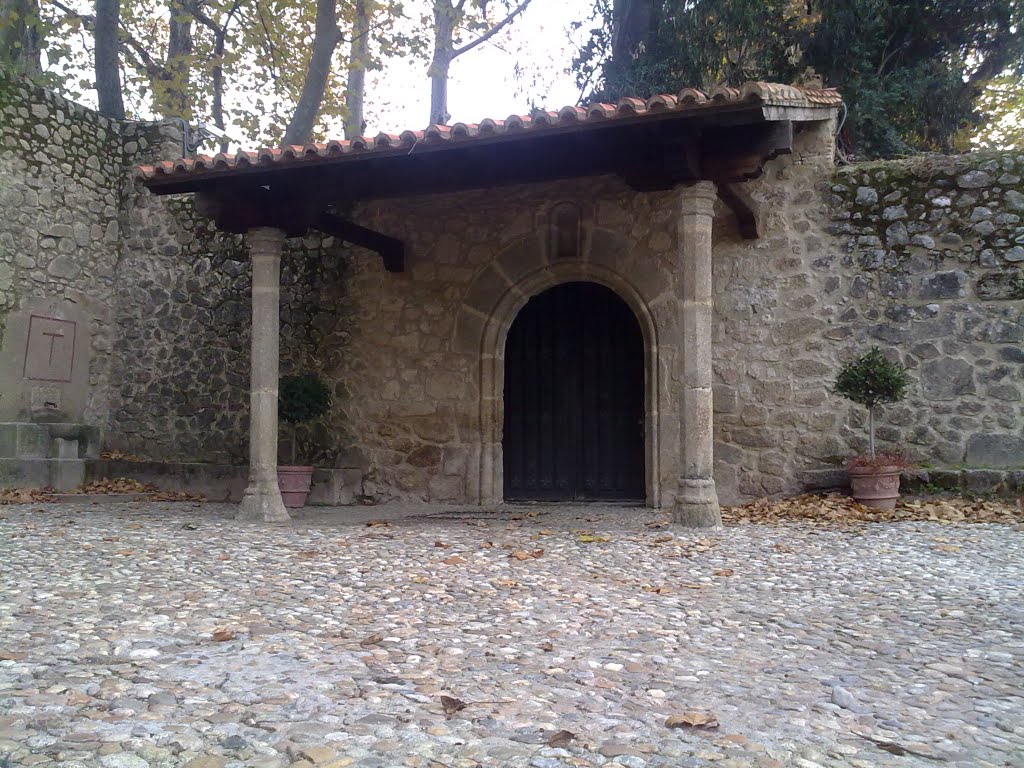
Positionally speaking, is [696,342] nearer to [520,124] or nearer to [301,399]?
[520,124]

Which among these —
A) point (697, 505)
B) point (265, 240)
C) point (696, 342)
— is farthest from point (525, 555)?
point (265, 240)

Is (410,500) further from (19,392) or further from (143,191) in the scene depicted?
(143,191)

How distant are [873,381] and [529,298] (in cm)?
310

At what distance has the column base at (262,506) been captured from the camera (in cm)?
654

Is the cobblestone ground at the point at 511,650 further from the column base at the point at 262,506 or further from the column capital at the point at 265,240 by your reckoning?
the column capital at the point at 265,240

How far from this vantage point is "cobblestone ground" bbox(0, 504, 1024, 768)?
219 centimetres

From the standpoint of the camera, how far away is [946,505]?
6352mm

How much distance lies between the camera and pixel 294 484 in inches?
294

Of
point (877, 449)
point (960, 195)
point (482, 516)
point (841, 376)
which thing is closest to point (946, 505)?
point (877, 449)

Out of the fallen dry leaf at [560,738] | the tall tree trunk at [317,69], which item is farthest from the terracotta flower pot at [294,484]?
the tall tree trunk at [317,69]

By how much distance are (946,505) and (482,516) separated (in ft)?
11.4

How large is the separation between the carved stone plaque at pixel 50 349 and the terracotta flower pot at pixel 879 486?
7.65 meters

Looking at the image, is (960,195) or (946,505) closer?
(946,505)

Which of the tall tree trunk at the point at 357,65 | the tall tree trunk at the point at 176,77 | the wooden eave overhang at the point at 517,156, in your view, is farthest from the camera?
the tall tree trunk at the point at 176,77
